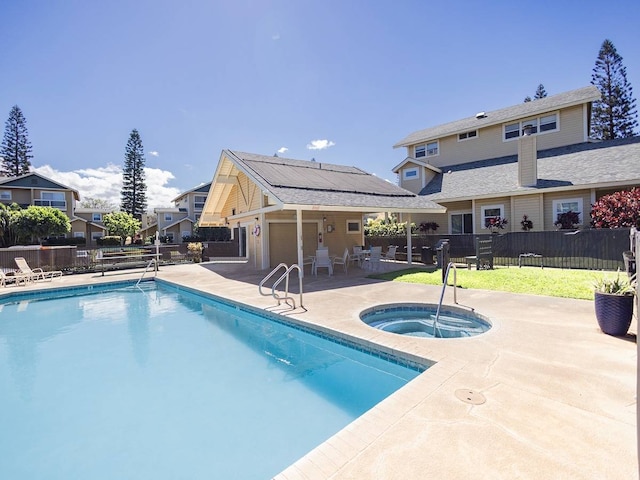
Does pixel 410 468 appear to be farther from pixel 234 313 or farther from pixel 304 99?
pixel 304 99

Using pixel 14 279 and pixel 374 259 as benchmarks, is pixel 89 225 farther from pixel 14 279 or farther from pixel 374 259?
pixel 374 259

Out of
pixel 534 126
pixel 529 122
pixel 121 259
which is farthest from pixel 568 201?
pixel 121 259

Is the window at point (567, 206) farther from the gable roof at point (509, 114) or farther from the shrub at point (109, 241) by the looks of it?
the shrub at point (109, 241)

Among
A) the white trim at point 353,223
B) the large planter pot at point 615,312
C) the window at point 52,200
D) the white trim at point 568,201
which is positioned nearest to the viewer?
the large planter pot at point 615,312

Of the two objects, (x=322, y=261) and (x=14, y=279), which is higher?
(x=322, y=261)

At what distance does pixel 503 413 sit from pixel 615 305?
332 cm

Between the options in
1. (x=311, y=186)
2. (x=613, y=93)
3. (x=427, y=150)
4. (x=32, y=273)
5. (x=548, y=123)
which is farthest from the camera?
(x=613, y=93)

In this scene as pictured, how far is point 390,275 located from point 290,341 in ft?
20.9

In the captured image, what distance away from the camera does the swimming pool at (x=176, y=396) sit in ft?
11.3

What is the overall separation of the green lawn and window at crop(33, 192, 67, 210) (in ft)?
134

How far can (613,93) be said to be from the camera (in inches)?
1144

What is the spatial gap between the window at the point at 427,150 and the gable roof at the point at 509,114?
1.59ft

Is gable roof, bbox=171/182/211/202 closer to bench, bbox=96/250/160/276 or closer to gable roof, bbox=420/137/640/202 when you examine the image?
bench, bbox=96/250/160/276

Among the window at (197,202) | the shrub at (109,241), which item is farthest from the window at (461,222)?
the shrub at (109,241)
